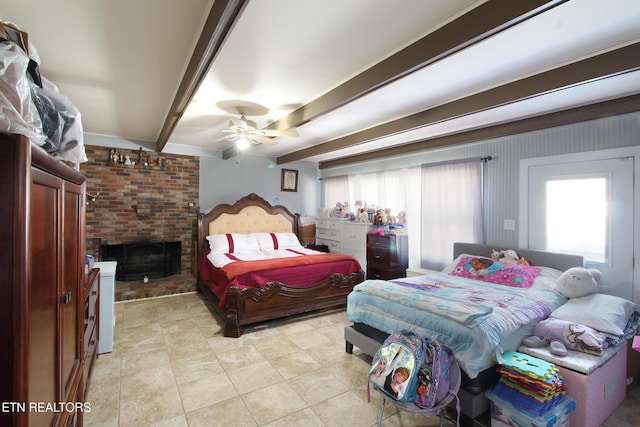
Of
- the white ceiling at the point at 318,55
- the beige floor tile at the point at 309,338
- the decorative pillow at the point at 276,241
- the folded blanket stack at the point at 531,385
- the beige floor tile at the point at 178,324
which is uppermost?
the white ceiling at the point at 318,55

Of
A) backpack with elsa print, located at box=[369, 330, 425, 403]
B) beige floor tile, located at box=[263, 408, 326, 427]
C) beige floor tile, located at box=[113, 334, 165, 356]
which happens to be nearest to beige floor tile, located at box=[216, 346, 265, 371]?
beige floor tile, located at box=[113, 334, 165, 356]

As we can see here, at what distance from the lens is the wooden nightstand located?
455 cm

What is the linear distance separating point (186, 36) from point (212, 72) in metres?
0.43

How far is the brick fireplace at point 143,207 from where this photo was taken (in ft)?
14.5

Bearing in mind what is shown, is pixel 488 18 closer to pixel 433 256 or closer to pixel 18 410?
Answer: pixel 18 410

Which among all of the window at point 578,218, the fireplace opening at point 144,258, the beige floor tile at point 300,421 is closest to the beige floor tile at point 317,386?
the beige floor tile at point 300,421

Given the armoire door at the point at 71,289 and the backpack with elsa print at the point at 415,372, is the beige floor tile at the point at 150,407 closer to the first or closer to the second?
the armoire door at the point at 71,289

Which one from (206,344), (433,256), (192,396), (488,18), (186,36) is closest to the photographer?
(488,18)

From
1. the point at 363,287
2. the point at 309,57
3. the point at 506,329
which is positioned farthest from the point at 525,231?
the point at 309,57

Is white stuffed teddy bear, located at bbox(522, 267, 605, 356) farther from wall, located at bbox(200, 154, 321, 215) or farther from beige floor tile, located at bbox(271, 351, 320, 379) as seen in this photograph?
wall, located at bbox(200, 154, 321, 215)

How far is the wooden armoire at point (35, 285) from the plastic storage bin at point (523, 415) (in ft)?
7.15

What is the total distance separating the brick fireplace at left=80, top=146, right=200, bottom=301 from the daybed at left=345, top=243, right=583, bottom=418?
10.8 ft

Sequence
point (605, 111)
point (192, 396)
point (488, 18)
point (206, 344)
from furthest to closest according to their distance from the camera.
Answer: point (206, 344)
point (605, 111)
point (192, 396)
point (488, 18)

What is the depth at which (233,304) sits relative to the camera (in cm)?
321
